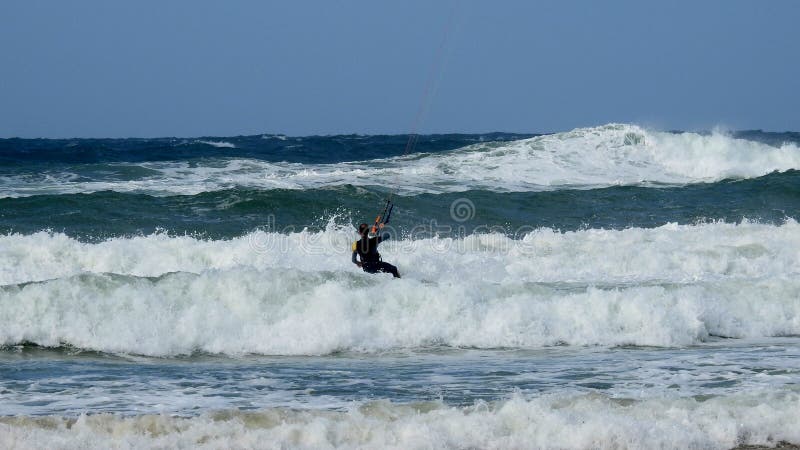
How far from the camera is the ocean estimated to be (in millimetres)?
6559

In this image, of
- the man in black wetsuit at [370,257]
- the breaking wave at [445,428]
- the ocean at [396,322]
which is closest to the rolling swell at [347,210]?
the ocean at [396,322]

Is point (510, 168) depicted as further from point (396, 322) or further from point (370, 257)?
point (396, 322)

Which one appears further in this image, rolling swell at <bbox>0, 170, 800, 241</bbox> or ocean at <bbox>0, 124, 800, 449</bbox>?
rolling swell at <bbox>0, 170, 800, 241</bbox>

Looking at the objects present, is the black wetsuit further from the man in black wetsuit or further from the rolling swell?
the rolling swell

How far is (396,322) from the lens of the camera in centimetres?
1063

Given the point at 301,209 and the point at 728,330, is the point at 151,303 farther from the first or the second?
the point at 301,209

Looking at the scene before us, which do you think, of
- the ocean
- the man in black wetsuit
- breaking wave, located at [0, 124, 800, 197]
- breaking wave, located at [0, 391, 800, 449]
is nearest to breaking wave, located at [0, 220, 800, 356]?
the ocean

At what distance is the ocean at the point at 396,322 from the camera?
656 centimetres

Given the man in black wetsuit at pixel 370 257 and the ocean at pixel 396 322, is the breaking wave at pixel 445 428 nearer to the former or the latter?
the ocean at pixel 396 322

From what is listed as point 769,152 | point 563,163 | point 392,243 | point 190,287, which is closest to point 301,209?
point 392,243

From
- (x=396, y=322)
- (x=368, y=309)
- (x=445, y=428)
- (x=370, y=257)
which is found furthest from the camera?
(x=370, y=257)

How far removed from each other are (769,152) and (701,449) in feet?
84.1

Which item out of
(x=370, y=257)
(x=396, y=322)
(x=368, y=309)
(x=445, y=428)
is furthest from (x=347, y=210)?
(x=445, y=428)

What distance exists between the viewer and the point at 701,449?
622 cm
